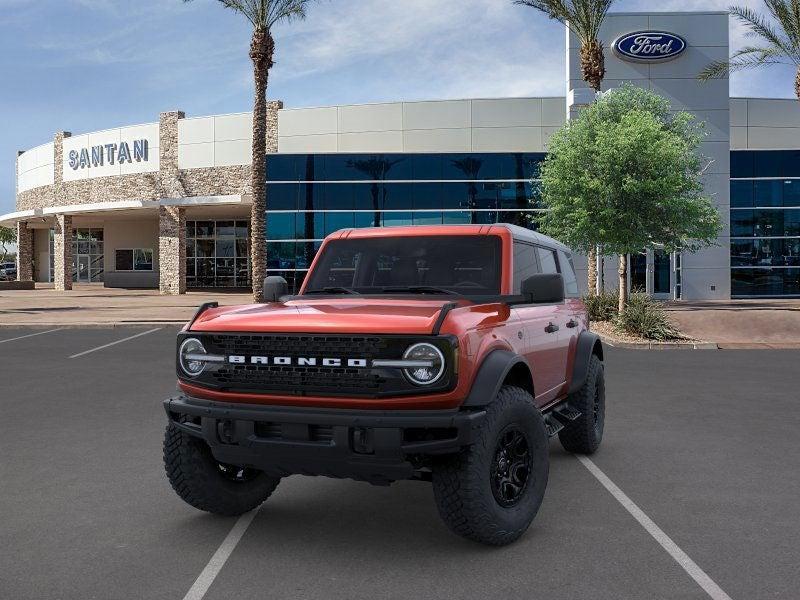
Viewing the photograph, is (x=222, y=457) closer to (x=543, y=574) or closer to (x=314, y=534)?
(x=314, y=534)

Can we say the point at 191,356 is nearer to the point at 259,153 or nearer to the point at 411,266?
the point at 411,266

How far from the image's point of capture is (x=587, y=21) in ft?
86.9

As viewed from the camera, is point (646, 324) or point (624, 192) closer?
point (646, 324)

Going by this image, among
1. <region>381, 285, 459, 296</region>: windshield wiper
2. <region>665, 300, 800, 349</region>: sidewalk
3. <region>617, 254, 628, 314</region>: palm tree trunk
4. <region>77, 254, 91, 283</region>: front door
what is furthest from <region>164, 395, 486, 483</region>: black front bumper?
<region>77, 254, 91, 283</region>: front door

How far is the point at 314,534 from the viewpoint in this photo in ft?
15.4

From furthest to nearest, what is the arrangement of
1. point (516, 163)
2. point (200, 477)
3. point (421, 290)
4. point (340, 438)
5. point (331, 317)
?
point (516, 163), point (421, 290), point (200, 477), point (331, 317), point (340, 438)

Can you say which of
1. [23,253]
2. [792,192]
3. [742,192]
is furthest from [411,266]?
[23,253]

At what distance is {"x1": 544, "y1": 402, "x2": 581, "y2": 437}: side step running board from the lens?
18.8 ft

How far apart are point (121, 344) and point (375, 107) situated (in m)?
21.8

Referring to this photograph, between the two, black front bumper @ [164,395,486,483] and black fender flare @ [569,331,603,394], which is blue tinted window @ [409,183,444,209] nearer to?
black fender flare @ [569,331,603,394]

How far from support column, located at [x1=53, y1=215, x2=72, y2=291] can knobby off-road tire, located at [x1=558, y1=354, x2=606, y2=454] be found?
45.1 m

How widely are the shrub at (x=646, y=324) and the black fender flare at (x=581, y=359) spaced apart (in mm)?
11901

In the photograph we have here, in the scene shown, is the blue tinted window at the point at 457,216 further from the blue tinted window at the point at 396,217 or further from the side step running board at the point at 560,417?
the side step running board at the point at 560,417

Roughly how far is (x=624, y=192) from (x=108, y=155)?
3454cm
